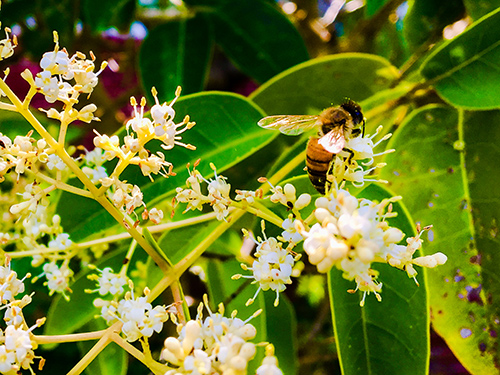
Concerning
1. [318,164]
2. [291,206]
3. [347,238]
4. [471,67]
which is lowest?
[347,238]

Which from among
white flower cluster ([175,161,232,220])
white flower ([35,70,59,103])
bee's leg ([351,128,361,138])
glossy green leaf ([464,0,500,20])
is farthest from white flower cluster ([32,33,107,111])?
glossy green leaf ([464,0,500,20])

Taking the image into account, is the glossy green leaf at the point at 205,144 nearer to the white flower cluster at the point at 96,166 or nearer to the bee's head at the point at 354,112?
the white flower cluster at the point at 96,166

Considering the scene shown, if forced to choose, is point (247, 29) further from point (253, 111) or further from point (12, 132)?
point (12, 132)

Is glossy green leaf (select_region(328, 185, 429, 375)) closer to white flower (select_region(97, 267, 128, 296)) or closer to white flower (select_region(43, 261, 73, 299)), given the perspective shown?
white flower (select_region(97, 267, 128, 296))

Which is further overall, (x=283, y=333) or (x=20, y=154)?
(x=283, y=333)

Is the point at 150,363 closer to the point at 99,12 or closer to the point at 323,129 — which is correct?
the point at 323,129

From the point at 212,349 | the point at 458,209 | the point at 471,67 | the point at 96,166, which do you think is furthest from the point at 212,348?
the point at 471,67

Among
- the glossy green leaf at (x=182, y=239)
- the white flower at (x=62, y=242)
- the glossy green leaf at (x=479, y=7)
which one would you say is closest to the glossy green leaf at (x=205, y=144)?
the white flower at (x=62, y=242)
